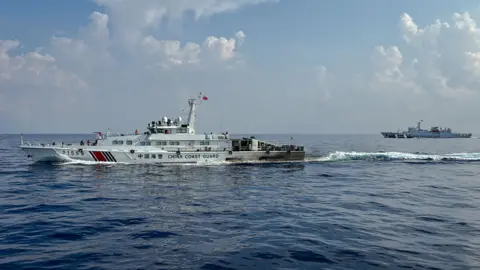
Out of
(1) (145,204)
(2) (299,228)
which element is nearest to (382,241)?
(2) (299,228)

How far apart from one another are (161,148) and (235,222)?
32.3 metres

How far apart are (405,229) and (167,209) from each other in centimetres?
1477

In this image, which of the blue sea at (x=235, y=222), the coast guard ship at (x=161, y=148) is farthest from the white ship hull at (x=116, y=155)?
the blue sea at (x=235, y=222)

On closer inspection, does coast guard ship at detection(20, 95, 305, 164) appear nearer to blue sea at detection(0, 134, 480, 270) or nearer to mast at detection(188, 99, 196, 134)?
mast at detection(188, 99, 196, 134)

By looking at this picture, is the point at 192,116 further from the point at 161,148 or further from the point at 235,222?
the point at 235,222

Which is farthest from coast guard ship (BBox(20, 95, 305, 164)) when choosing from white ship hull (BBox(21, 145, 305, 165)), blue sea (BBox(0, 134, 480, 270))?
blue sea (BBox(0, 134, 480, 270))

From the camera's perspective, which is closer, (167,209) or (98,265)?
(98,265)

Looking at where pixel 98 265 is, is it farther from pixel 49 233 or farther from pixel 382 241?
pixel 382 241

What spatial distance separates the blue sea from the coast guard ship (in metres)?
8.46

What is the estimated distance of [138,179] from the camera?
36031 millimetres

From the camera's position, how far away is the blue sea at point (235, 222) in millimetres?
13688

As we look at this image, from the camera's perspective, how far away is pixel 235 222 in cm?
1928

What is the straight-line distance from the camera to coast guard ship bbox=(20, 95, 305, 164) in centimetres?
4756

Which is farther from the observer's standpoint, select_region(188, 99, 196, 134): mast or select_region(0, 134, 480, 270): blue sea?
select_region(188, 99, 196, 134): mast
